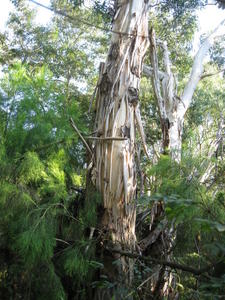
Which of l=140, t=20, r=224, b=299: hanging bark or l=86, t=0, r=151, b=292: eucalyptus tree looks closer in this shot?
l=86, t=0, r=151, b=292: eucalyptus tree

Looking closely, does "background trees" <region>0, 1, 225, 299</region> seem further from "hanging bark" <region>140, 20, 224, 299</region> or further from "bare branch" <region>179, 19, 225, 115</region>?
"bare branch" <region>179, 19, 225, 115</region>

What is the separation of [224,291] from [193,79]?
16.2 ft

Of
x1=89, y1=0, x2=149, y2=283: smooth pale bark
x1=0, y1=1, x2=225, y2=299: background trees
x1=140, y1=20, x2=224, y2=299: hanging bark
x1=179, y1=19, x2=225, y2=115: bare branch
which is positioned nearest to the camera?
x1=0, y1=1, x2=225, y2=299: background trees

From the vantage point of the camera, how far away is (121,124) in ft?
9.44

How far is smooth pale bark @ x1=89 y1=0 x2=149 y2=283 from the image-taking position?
2.67 metres

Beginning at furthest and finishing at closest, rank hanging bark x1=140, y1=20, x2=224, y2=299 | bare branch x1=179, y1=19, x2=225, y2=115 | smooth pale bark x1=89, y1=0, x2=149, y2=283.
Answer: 1. bare branch x1=179, y1=19, x2=225, y2=115
2. hanging bark x1=140, y1=20, x2=224, y2=299
3. smooth pale bark x1=89, y1=0, x2=149, y2=283

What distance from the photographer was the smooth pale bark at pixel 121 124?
8.75 ft

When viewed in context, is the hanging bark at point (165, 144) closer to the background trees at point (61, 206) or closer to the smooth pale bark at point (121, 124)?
the background trees at point (61, 206)

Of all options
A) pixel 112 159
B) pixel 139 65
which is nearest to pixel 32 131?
pixel 112 159

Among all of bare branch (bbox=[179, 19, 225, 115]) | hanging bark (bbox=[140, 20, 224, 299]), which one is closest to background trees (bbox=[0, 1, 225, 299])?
hanging bark (bbox=[140, 20, 224, 299])

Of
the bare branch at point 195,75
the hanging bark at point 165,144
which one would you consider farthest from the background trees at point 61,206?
the bare branch at point 195,75

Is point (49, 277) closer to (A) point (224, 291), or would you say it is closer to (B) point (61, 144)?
(B) point (61, 144)

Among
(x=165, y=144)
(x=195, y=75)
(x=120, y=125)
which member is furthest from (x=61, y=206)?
(x=195, y=75)

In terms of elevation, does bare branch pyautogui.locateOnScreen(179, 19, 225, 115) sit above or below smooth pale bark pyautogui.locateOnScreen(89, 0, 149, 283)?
above
